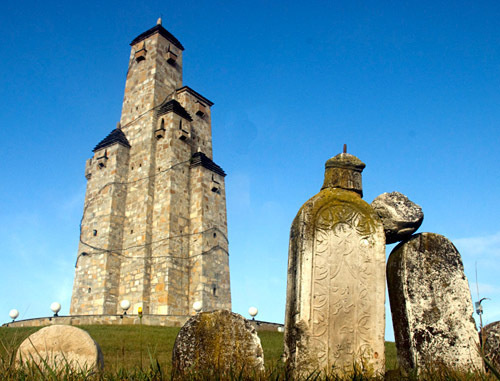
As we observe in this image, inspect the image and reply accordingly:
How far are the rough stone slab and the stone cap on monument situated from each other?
29 cm

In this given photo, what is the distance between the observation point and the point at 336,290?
19.1 ft

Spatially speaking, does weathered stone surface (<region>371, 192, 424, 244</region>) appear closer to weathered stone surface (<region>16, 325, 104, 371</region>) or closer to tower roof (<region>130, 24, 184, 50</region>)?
weathered stone surface (<region>16, 325, 104, 371</region>)

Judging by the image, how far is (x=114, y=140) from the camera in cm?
2836

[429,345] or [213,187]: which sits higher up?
[213,187]

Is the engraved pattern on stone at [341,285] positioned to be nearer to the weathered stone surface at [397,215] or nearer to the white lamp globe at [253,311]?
the weathered stone surface at [397,215]

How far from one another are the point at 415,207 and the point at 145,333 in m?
12.2

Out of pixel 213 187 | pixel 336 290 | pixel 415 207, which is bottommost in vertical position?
pixel 336 290

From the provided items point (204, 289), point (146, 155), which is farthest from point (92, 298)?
point (146, 155)

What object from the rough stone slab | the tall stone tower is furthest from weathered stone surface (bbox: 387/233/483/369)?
the tall stone tower

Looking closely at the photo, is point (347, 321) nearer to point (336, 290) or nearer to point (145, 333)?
point (336, 290)

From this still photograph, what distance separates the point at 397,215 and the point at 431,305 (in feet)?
4.00

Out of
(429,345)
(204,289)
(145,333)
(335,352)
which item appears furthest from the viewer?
(204,289)

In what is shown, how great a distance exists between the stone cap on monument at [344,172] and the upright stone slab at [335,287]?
21 cm

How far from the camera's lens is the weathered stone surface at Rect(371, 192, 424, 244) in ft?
21.1
